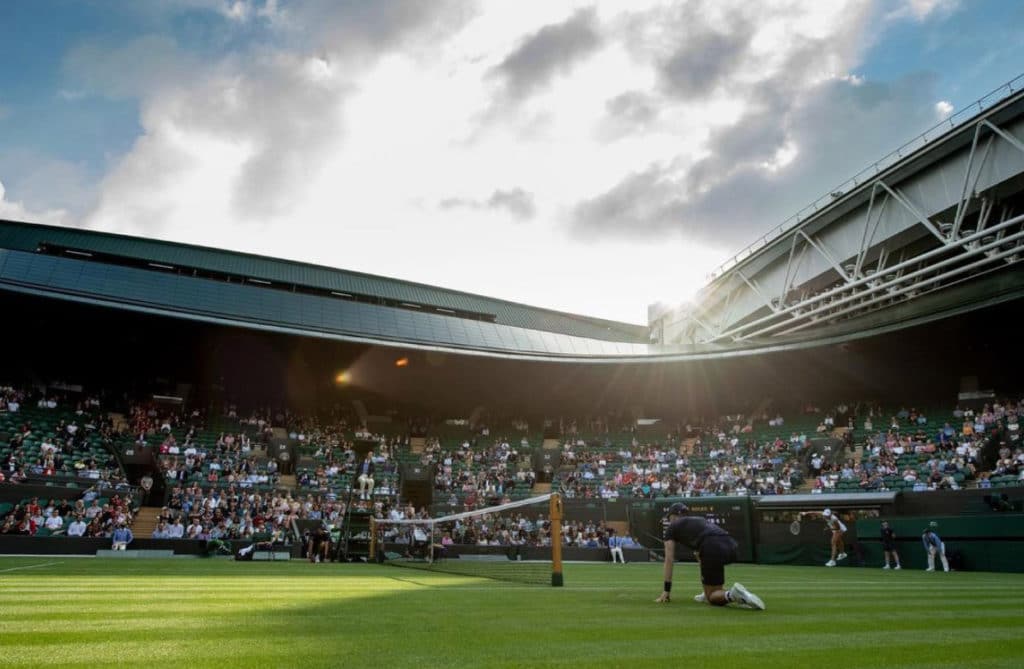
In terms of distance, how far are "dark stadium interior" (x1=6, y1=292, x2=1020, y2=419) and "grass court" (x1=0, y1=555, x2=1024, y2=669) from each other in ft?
89.7

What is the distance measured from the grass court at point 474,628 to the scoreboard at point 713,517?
1821 cm

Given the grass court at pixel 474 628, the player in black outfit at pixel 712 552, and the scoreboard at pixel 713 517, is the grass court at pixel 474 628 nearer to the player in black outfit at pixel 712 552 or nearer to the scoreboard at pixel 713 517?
the player in black outfit at pixel 712 552

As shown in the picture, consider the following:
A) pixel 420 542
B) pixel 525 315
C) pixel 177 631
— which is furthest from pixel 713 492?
pixel 177 631

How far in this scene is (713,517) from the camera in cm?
2950

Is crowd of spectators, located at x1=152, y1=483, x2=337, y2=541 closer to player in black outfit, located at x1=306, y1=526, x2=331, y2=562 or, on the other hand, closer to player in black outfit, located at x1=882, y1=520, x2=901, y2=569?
player in black outfit, located at x1=306, y1=526, x2=331, y2=562

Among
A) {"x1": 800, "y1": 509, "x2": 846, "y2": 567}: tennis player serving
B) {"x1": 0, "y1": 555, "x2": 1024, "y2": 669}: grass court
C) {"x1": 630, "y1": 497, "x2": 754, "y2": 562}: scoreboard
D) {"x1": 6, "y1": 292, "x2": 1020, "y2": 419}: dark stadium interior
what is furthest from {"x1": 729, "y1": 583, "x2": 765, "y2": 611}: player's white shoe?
{"x1": 6, "y1": 292, "x2": 1020, "y2": 419}: dark stadium interior

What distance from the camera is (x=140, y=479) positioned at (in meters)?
31.1

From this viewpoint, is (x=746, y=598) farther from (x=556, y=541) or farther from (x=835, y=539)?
(x=835, y=539)

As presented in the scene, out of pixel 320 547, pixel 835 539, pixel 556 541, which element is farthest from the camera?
pixel 835 539

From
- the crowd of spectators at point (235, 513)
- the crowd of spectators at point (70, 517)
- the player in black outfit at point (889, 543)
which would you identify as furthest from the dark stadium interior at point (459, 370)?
the player in black outfit at point (889, 543)

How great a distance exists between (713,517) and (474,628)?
25291mm

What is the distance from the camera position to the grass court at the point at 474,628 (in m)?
4.69

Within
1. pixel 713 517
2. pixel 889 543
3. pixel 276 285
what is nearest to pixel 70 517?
pixel 276 285

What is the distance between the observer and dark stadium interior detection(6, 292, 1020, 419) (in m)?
34.4
